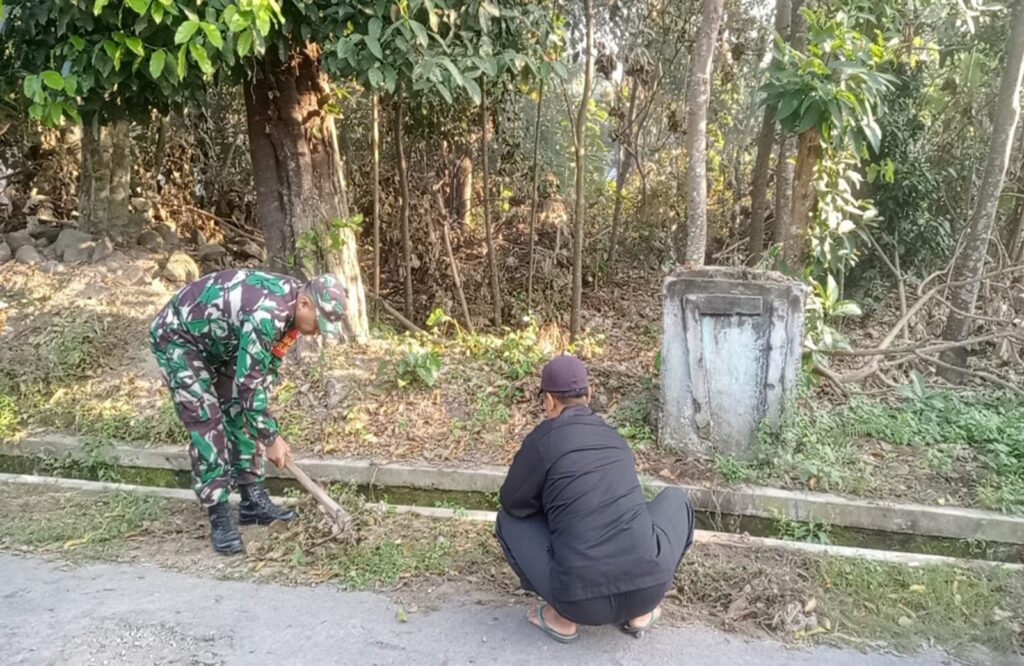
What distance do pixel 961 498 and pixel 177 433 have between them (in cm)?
485

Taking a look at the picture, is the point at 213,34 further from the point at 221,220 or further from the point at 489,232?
the point at 221,220

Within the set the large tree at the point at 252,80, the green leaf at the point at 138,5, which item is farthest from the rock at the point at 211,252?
the green leaf at the point at 138,5

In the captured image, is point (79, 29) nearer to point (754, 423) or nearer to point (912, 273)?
point (754, 423)

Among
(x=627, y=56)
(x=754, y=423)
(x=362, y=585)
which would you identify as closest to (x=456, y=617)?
(x=362, y=585)

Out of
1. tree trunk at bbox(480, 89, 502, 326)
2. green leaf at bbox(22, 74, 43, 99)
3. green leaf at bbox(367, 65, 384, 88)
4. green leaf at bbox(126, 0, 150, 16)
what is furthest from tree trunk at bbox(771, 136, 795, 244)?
green leaf at bbox(22, 74, 43, 99)

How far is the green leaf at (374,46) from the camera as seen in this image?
12.8 feet

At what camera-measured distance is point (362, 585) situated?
333 centimetres

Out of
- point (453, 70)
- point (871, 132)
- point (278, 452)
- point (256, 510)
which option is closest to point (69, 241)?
point (256, 510)

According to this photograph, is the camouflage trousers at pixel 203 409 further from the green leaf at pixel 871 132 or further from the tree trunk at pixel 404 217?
the green leaf at pixel 871 132

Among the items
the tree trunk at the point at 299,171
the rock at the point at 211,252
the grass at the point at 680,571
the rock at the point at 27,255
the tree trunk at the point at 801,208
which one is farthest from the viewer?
the rock at the point at 211,252

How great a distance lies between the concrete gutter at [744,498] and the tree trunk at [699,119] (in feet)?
5.23

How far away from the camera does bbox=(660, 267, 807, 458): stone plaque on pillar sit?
411 centimetres

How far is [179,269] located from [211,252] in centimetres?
86

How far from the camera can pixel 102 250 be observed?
21.7 feet
